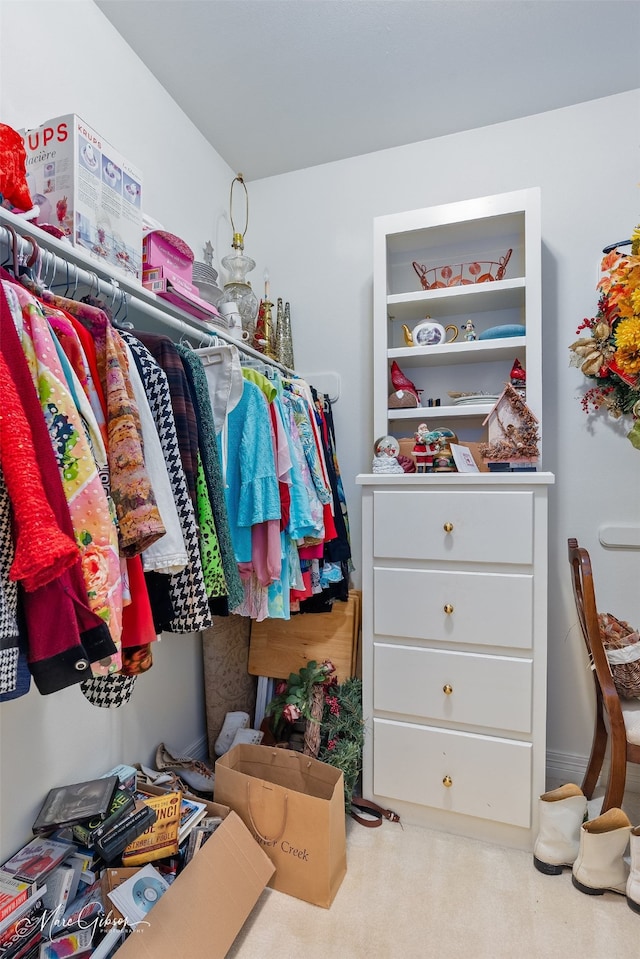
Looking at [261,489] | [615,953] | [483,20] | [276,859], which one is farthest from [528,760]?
[483,20]

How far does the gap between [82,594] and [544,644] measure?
4.69ft

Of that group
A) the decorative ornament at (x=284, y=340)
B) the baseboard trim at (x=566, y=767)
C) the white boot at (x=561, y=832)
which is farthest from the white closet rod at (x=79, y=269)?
the baseboard trim at (x=566, y=767)

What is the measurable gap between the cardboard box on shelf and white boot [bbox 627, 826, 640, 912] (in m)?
2.08

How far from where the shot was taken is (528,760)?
162cm

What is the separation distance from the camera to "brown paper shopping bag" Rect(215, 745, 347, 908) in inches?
55.4

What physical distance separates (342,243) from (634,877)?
2518 millimetres

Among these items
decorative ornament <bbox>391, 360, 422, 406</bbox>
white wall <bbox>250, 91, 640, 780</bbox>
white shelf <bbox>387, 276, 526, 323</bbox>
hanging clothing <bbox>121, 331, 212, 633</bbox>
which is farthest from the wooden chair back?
hanging clothing <bbox>121, 331, 212, 633</bbox>

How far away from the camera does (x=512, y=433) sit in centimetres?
179

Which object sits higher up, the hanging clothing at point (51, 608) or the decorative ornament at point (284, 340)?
the decorative ornament at point (284, 340)

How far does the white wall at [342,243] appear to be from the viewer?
1426 mm

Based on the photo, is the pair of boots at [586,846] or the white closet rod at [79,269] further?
the pair of boots at [586,846]

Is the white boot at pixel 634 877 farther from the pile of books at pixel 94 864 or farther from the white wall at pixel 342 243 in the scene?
the pile of books at pixel 94 864

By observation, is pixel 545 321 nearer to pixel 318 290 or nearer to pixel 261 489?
pixel 318 290

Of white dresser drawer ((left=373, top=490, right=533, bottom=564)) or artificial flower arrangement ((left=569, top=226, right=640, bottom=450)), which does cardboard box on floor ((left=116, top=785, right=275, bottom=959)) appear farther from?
artificial flower arrangement ((left=569, top=226, right=640, bottom=450))
